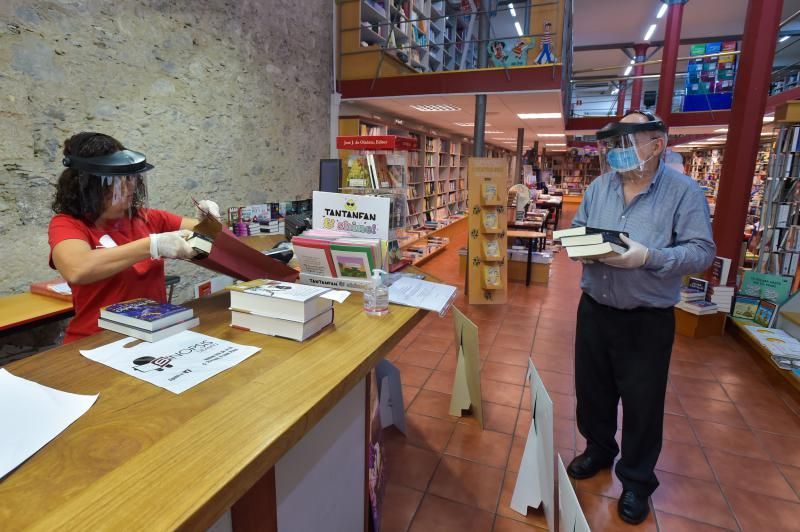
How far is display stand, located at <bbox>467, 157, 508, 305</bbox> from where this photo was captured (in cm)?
515

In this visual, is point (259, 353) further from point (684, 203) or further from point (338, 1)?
point (338, 1)

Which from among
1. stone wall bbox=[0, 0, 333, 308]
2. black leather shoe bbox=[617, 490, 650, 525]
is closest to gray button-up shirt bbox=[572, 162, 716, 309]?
black leather shoe bbox=[617, 490, 650, 525]

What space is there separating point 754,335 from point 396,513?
3.70 m

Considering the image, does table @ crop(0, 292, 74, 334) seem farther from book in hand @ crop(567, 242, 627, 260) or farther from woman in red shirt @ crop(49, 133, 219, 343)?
book in hand @ crop(567, 242, 627, 260)

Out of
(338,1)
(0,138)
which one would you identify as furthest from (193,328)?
(338,1)

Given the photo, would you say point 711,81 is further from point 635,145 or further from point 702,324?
point 635,145

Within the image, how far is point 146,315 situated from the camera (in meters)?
1.32

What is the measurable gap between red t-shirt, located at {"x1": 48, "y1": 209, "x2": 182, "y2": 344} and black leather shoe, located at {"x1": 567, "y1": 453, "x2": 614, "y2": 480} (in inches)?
87.1

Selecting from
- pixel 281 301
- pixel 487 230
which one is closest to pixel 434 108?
pixel 487 230

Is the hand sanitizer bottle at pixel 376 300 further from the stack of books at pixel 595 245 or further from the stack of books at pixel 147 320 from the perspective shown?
the stack of books at pixel 595 245

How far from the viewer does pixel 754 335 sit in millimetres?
3971

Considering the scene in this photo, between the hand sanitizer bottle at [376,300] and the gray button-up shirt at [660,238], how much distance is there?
3.34 ft

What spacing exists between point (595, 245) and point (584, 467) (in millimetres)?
1298

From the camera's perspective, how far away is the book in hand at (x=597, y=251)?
1.72m
